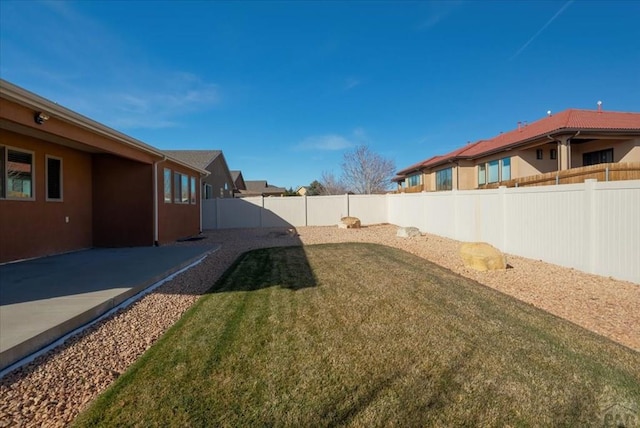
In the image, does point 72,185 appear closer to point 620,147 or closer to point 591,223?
point 591,223

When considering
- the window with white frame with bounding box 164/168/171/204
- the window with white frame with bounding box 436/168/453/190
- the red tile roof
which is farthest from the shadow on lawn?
the window with white frame with bounding box 436/168/453/190

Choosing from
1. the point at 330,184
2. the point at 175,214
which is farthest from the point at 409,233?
the point at 330,184

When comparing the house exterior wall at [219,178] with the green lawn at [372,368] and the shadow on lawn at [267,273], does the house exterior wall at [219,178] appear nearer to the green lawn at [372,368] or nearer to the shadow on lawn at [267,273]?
the shadow on lawn at [267,273]

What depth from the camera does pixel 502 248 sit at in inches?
334

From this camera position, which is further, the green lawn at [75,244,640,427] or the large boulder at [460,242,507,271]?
the large boulder at [460,242,507,271]

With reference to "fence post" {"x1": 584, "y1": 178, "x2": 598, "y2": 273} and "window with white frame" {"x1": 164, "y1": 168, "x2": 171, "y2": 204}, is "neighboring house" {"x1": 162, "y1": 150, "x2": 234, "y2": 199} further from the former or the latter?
"fence post" {"x1": 584, "y1": 178, "x2": 598, "y2": 273}

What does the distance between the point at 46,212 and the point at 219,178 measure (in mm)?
16763

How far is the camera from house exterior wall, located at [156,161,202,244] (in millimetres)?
10910

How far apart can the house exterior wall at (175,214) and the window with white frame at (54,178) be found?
8.51ft

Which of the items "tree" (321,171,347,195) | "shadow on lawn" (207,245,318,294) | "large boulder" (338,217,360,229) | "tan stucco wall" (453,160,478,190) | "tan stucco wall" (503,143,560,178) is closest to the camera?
"shadow on lawn" (207,245,318,294)

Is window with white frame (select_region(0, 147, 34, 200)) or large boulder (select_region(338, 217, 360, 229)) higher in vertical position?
window with white frame (select_region(0, 147, 34, 200))

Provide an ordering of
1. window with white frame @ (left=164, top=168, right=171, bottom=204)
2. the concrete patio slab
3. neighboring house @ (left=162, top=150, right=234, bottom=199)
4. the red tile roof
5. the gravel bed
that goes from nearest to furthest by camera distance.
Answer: the gravel bed → the concrete patio slab → window with white frame @ (left=164, top=168, right=171, bottom=204) → the red tile roof → neighboring house @ (left=162, top=150, right=234, bottom=199)

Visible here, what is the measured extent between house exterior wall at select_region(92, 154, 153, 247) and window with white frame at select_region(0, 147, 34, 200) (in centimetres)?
243

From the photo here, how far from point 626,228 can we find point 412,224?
1004 cm
